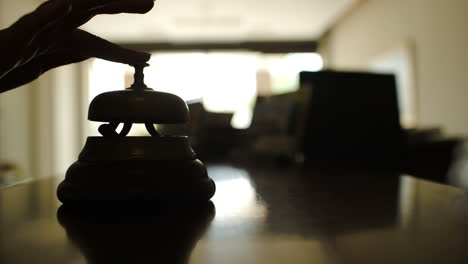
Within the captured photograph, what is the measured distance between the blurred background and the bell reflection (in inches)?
8.7

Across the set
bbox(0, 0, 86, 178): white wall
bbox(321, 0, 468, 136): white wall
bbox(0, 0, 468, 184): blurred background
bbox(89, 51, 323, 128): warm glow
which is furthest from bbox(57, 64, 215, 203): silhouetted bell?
bbox(89, 51, 323, 128): warm glow

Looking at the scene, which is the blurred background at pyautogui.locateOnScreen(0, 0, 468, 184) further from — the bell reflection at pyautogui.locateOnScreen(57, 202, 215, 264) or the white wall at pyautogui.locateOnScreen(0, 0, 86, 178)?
the bell reflection at pyautogui.locateOnScreen(57, 202, 215, 264)

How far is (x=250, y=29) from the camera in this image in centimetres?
624

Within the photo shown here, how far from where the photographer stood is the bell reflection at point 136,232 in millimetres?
283

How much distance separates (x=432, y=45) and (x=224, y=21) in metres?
3.26

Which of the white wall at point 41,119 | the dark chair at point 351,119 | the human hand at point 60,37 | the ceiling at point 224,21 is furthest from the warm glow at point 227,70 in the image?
the human hand at point 60,37

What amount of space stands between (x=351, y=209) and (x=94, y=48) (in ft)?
1.34

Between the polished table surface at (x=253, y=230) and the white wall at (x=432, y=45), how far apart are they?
8.90ft

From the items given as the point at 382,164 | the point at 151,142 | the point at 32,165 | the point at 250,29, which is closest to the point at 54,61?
the point at 151,142

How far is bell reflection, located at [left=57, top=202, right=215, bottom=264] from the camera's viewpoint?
Answer: 0.93 ft

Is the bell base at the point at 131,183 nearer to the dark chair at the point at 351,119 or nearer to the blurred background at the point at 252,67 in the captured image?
the blurred background at the point at 252,67

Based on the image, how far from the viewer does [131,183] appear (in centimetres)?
45

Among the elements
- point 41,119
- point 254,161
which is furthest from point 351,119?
point 41,119

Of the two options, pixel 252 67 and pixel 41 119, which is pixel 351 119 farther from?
pixel 252 67
